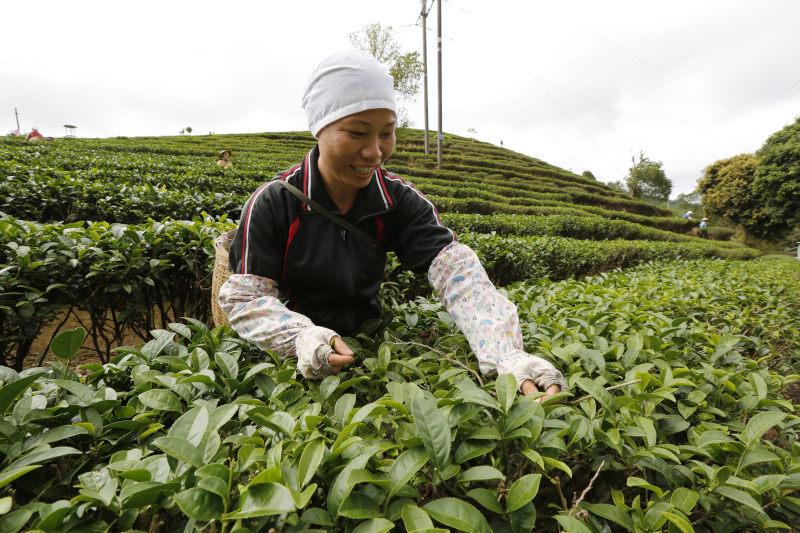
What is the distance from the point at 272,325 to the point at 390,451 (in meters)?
0.64

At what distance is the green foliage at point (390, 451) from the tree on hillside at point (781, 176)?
20988 millimetres

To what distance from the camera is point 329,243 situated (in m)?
1.52

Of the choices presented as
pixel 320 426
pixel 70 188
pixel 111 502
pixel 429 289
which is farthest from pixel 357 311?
pixel 70 188

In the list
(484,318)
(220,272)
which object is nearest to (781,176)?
(484,318)

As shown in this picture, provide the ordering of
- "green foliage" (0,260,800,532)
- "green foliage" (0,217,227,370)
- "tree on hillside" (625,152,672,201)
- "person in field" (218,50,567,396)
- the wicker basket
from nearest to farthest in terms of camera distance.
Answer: "green foliage" (0,260,800,532), "person in field" (218,50,567,396), the wicker basket, "green foliage" (0,217,227,370), "tree on hillside" (625,152,672,201)

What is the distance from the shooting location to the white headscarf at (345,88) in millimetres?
1335

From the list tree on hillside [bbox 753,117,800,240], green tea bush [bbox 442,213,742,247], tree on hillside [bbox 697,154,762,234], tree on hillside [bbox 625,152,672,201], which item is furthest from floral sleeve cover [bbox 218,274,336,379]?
tree on hillside [bbox 625,152,672,201]

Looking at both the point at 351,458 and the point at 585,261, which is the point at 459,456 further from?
the point at 585,261

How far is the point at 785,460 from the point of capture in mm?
895

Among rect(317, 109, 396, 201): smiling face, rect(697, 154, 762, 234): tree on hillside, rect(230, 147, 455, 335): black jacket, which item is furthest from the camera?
rect(697, 154, 762, 234): tree on hillside

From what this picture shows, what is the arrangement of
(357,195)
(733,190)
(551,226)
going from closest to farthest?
(357,195)
(551,226)
(733,190)

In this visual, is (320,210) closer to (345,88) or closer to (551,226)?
(345,88)

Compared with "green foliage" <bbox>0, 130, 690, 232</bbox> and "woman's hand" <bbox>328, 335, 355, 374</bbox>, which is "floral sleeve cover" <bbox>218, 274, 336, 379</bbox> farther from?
"green foliage" <bbox>0, 130, 690, 232</bbox>

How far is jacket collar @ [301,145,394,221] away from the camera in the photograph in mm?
1525
